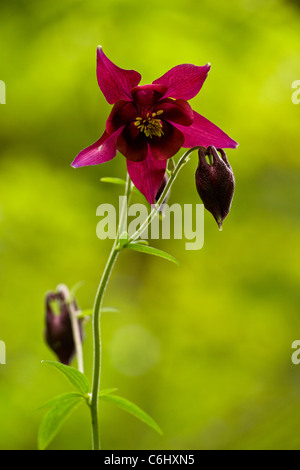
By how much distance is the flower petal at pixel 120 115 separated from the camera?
869 mm

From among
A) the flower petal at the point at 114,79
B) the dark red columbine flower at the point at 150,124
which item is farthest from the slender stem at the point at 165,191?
the flower petal at the point at 114,79

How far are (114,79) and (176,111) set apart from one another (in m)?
0.11

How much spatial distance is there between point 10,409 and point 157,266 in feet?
3.42

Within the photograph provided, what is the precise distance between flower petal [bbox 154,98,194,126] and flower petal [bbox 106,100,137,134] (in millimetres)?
41

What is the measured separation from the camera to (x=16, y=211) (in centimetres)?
297

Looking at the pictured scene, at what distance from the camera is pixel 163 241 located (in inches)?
118

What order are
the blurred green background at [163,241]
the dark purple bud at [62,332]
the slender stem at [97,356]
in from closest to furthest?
the slender stem at [97,356]
the dark purple bud at [62,332]
the blurred green background at [163,241]

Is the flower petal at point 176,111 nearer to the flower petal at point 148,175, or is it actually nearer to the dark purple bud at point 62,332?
the flower petal at point 148,175

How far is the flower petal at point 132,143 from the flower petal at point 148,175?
20 mm

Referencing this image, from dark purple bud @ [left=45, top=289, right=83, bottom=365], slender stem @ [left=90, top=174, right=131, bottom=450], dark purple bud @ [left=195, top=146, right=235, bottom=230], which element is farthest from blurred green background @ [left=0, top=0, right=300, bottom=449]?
dark purple bud @ [left=195, top=146, right=235, bottom=230]

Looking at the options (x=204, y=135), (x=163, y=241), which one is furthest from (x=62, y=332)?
(x=163, y=241)

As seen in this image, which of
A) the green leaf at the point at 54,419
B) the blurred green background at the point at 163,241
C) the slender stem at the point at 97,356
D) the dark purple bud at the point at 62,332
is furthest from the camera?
the blurred green background at the point at 163,241

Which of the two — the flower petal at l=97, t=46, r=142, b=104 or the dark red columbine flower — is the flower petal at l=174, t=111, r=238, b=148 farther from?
the flower petal at l=97, t=46, r=142, b=104

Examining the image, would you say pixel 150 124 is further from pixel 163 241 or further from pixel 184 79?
pixel 163 241
